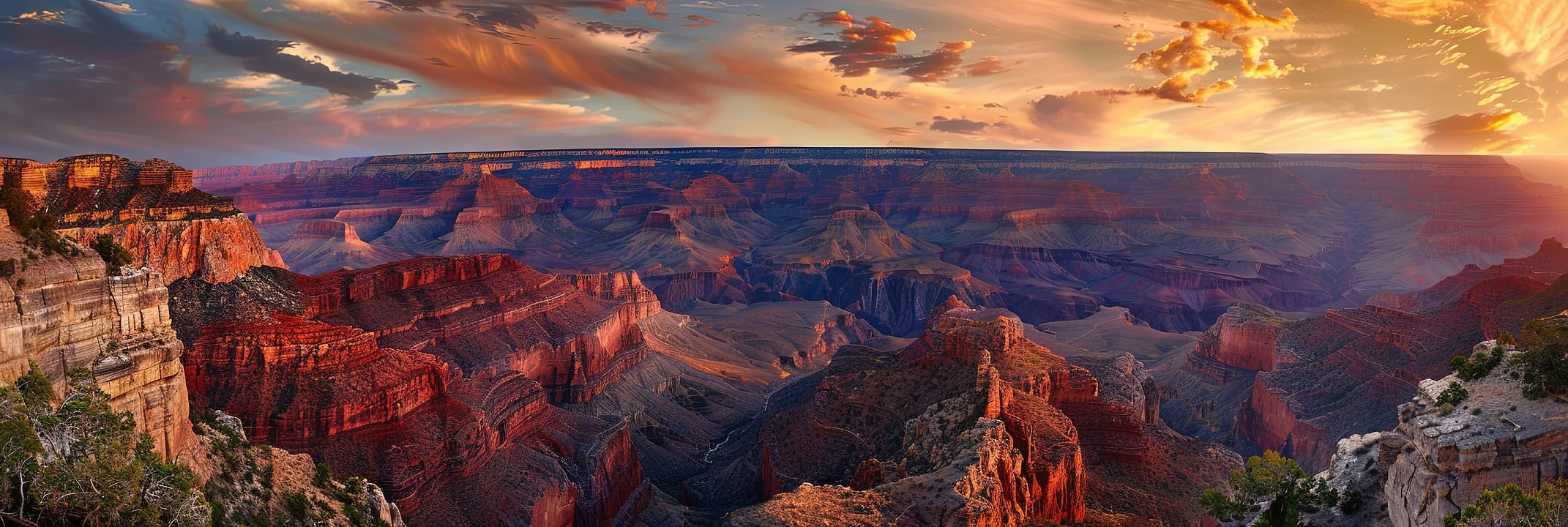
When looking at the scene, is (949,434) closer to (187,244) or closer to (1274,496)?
(1274,496)

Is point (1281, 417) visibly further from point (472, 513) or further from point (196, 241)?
point (196, 241)

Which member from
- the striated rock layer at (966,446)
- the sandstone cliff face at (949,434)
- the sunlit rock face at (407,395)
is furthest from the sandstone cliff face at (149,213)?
the sandstone cliff face at (949,434)

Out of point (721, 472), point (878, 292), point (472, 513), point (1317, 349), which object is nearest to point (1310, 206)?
point (878, 292)

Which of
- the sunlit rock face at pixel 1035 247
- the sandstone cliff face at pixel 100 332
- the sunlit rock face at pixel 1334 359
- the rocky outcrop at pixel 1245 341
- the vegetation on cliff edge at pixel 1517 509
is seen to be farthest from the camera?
the sunlit rock face at pixel 1035 247

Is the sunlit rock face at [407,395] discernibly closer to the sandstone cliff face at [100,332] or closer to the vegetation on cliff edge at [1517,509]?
the sandstone cliff face at [100,332]

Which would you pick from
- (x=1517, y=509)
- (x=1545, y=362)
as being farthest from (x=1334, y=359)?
(x=1517, y=509)

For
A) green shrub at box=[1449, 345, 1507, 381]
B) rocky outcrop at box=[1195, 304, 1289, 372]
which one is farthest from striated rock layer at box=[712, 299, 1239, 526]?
rocky outcrop at box=[1195, 304, 1289, 372]
